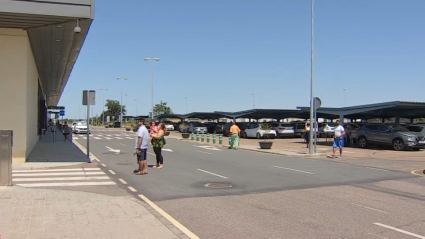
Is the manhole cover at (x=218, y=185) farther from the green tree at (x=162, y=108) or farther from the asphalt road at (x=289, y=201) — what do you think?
the green tree at (x=162, y=108)

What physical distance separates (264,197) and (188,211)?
6.79 ft

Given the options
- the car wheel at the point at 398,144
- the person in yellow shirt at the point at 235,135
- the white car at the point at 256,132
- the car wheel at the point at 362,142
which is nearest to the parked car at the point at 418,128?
the car wheel at the point at 398,144

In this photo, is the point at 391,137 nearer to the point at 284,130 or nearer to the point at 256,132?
the point at 284,130

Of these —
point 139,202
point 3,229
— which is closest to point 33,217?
point 3,229

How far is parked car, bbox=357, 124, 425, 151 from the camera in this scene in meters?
22.4

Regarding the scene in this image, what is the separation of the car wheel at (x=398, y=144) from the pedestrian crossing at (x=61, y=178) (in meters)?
17.4

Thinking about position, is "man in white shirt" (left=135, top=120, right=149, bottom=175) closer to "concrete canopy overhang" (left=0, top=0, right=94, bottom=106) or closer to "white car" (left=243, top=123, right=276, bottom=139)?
"concrete canopy overhang" (left=0, top=0, right=94, bottom=106)

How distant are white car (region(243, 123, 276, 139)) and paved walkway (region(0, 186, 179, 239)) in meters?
29.7

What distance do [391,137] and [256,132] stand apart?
16.2 meters

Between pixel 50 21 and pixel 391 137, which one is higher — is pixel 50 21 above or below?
above

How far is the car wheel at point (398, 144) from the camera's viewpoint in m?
22.7

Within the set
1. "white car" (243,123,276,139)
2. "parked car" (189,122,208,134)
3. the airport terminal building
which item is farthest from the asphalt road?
"parked car" (189,122,208,134)

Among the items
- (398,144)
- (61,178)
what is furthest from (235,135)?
(61,178)

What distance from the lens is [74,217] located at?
6.63 metres
